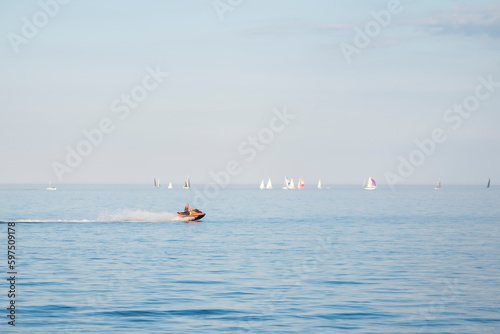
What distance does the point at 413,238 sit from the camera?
3194 inches

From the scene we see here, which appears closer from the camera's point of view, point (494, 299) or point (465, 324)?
point (465, 324)

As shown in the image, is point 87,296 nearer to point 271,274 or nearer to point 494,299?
point 271,274

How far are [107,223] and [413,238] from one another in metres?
51.9

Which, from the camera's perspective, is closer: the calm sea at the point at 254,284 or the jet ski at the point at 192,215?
the calm sea at the point at 254,284

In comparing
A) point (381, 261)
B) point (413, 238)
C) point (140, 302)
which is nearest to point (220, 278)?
point (140, 302)

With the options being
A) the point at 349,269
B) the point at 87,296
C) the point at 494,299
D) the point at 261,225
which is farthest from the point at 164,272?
the point at 261,225

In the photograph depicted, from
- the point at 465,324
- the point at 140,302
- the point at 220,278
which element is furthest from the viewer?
the point at 220,278

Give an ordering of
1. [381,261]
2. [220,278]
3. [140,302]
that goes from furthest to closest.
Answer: [381,261] < [220,278] < [140,302]

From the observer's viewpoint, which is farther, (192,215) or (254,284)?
(192,215)

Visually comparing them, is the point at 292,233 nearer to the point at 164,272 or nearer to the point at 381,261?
the point at 381,261

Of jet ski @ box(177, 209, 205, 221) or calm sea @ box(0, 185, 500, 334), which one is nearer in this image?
calm sea @ box(0, 185, 500, 334)

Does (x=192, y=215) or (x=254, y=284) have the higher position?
(x=192, y=215)

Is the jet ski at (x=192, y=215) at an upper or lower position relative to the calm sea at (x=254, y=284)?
upper

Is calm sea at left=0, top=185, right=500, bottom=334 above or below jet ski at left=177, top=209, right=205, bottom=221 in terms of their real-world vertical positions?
below
